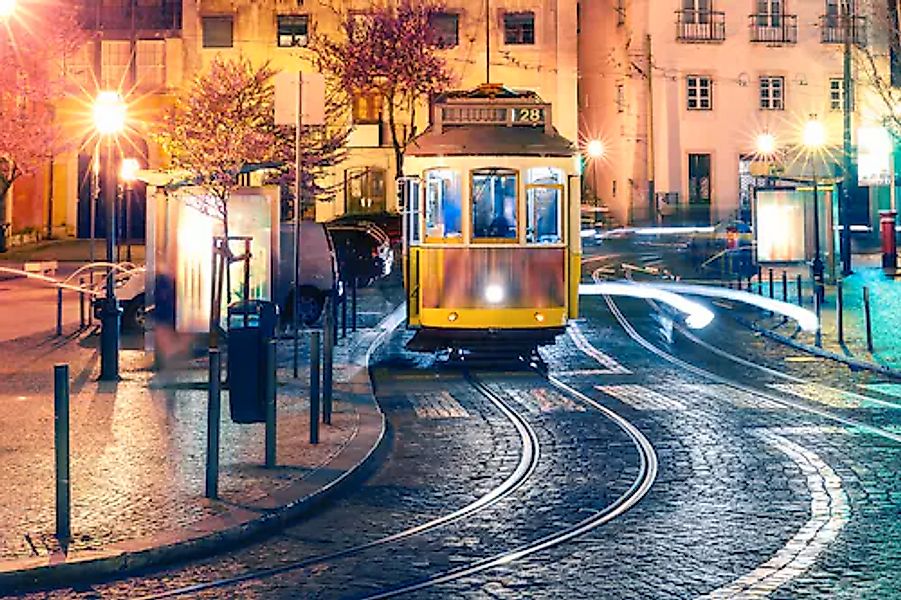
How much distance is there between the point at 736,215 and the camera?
57.8 meters

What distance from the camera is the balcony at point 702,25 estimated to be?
57.4m

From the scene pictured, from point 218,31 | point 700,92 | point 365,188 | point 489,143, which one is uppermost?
point 218,31

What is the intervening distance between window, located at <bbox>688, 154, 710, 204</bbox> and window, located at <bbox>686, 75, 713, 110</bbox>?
2.21 metres

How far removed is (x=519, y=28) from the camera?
54.4m

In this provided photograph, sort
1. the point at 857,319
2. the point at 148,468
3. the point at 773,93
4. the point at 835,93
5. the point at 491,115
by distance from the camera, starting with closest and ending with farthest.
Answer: the point at 148,468, the point at 491,115, the point at 857,319, the point at 773,93, the point at 835,93

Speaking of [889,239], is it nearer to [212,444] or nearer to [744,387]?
[744,387]

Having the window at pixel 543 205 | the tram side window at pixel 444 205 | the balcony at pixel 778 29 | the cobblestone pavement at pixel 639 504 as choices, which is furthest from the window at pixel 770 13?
the cobblestone pavement at pixel 639 504

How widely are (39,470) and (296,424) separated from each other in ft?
9.96

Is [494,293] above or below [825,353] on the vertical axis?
above

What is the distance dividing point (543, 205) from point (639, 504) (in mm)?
9164

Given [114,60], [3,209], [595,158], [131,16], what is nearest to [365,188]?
[114,60]

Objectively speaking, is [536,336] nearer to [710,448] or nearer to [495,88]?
[495,88]

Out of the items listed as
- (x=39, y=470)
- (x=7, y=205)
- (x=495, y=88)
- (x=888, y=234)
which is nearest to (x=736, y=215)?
(x=888, y=234)

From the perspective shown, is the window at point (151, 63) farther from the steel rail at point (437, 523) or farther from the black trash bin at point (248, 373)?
the black trash bin at point (248, 373)
